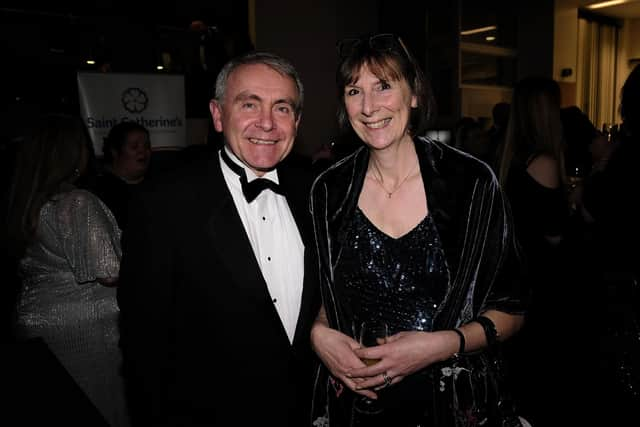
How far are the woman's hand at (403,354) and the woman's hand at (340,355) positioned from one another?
0.06 feet

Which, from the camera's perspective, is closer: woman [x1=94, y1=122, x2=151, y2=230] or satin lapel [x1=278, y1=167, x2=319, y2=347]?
satin lapel [x1=278, y1=167, x2=319, y2=347]

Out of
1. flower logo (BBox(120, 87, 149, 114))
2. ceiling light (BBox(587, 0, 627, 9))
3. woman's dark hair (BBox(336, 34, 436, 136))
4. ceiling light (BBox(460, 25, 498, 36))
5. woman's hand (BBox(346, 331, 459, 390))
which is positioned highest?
ceiling light (BBox(587, 0, 627, 9))

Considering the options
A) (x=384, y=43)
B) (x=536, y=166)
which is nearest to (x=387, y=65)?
(x=384, y=43)

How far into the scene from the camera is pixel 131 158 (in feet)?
13.4

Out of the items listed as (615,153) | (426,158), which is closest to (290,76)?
(426,158)

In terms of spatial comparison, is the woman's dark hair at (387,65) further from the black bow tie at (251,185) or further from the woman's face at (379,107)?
the black bow tie at (251,185)

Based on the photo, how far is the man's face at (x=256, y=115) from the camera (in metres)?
1.76

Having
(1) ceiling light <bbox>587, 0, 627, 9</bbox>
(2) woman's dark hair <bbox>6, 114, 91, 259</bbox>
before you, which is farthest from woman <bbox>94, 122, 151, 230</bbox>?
(1) ceiling light <bbox>587, 0, 627, 9</bbox>

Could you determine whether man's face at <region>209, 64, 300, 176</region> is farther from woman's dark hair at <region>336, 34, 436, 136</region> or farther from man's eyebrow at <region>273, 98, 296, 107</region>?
woman's dark hair at <region>336, 34, 436, 136</region>

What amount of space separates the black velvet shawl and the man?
20 centimetres

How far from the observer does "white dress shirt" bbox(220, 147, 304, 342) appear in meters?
1.76

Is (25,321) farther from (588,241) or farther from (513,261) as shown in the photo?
(588,241)

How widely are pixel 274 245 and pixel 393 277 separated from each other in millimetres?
420

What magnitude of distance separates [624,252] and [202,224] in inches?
57.8
